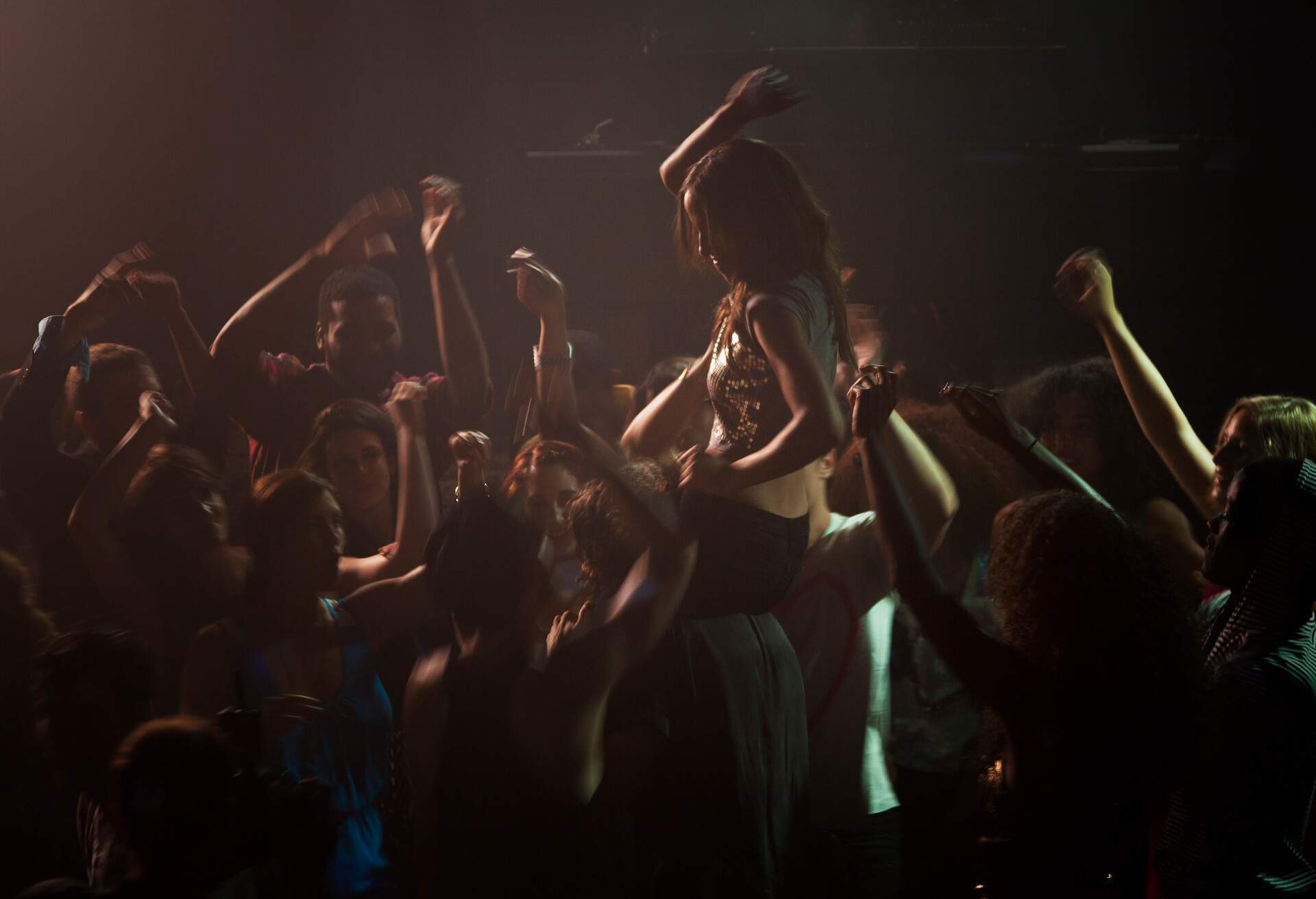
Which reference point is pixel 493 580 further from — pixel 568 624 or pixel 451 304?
pixel 451 304

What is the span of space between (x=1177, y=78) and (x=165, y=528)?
2.77m

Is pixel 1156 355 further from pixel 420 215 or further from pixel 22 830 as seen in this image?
pixel 22 830

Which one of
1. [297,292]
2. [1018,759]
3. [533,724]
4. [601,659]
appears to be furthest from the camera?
[297,292]

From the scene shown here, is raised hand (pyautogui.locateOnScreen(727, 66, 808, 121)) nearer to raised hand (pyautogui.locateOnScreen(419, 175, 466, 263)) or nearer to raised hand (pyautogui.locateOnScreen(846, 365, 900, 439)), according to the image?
raised hand (pyautogui.locateOnScreen(846, 365, 900, 439))

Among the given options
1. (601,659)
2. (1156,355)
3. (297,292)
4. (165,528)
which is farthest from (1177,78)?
(165,528)

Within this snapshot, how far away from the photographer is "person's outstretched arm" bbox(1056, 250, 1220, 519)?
2285 mm

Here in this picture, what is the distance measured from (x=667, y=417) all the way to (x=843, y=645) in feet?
1.97

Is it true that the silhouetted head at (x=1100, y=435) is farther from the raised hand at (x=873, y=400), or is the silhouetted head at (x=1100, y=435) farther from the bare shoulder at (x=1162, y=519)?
the raised hand at (x=873, y=400)

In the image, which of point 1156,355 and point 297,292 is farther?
point 1156,355

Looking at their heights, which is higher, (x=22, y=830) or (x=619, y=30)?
(x=619, y=30)

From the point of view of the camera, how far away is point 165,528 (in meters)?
2.08

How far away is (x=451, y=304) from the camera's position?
255 centimetres

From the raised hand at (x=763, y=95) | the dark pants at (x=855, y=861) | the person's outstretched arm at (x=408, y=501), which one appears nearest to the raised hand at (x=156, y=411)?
the person's outstretched arm at (x=408, y=501)

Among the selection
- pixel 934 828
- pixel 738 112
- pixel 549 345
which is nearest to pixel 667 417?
pixel 549 345
